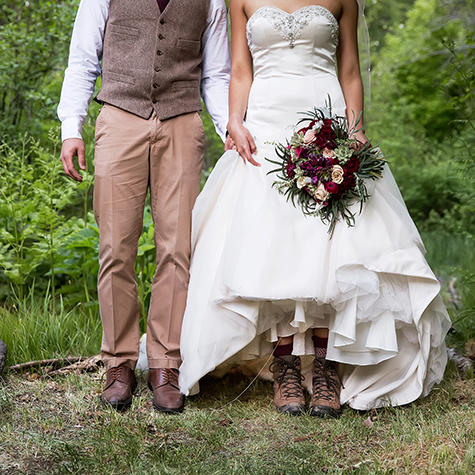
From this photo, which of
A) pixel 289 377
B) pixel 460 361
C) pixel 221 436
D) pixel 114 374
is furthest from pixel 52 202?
pixel 460 361

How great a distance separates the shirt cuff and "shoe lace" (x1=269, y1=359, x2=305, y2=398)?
1530 millimetres

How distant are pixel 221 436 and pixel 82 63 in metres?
1.95

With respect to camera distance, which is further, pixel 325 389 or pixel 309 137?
pixel 325 389

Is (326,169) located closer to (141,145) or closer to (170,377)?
(141,145)

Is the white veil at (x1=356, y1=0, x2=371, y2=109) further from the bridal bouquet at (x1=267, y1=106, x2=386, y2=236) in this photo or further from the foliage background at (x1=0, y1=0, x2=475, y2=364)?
the bridal bouquet at (x1=267, y1=106, x2=386, y2=236)

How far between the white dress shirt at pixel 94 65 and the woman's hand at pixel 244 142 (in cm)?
25

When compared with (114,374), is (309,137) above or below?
above

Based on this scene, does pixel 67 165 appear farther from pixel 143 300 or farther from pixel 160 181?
pixel 143 300

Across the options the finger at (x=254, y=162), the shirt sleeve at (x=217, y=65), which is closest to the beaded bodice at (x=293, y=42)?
the shirt sleeve at (x=217, y=65)

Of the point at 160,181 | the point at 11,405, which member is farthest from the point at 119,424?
the point at 160,181

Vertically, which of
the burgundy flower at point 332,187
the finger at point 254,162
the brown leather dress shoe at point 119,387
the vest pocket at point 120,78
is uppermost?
the vest pocket at point 120,78

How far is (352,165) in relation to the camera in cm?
273

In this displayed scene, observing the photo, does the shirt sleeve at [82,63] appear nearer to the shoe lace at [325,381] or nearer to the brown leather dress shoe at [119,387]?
the brown leather dress shoe at [119,387]

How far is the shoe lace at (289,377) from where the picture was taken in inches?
115
